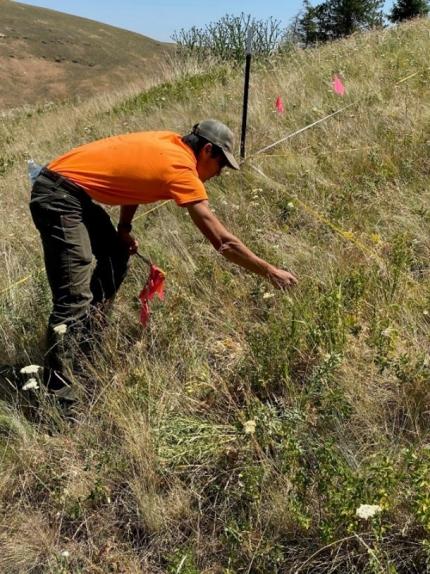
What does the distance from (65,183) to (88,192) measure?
0.44ft

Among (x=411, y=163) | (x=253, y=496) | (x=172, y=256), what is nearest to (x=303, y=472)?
(x=253, y=496)

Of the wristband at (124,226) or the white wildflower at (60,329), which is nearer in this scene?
the white wildflower at (60,329)

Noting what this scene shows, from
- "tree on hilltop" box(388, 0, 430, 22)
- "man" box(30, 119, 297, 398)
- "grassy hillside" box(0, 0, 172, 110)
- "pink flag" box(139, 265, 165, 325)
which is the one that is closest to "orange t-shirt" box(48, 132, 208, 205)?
"man" box(30, 119, 297, 398)

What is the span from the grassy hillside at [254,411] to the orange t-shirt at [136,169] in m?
0.76

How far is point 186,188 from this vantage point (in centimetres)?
278

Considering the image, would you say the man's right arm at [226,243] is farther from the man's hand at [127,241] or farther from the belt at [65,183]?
the man's hand at [127,241]

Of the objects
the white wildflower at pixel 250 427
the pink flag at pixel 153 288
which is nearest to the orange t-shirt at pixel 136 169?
the pink flag at pixel 153 288

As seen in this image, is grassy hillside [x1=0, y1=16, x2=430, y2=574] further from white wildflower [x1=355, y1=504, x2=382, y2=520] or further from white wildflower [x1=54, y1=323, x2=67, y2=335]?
white wildflower [x1=54, y1=323, x2=67, y2=335]

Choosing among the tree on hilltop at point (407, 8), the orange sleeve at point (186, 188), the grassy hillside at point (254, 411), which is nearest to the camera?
the grassy hillside at point (254, 411)

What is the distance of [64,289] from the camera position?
3.12 meters

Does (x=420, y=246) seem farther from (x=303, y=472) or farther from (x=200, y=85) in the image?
(x=200, y=85)

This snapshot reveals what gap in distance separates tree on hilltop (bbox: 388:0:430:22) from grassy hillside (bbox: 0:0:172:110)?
14751 mm

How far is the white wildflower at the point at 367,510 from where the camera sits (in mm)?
1759

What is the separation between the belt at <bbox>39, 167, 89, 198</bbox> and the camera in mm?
3146
